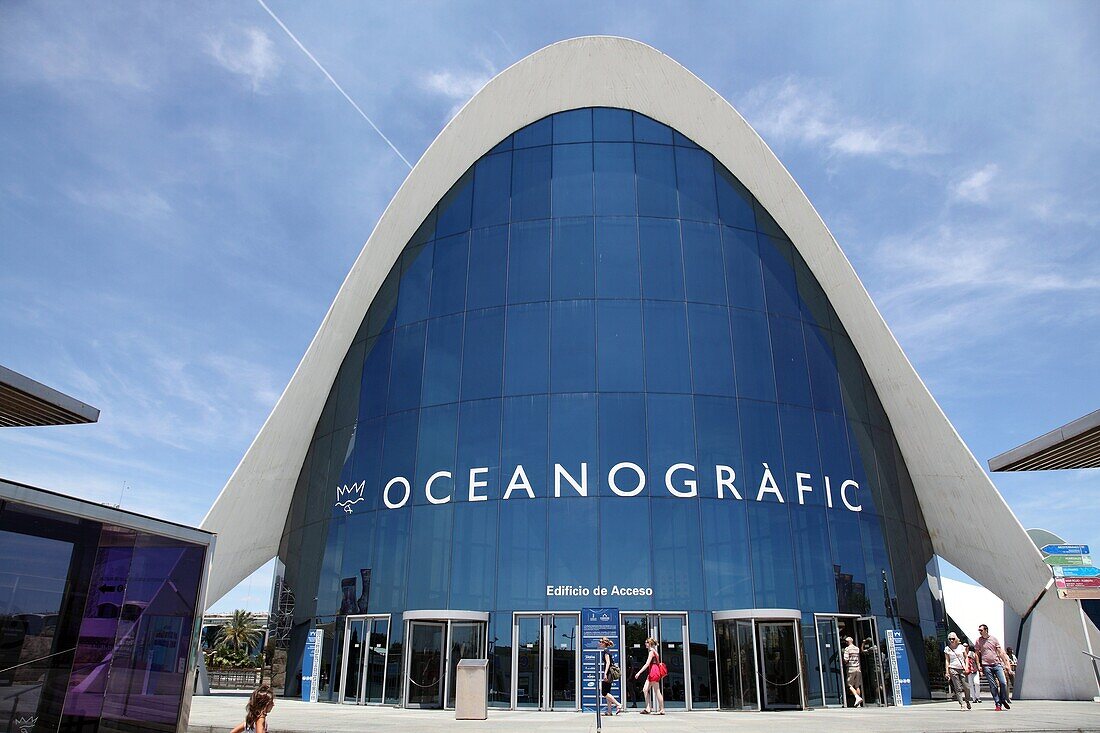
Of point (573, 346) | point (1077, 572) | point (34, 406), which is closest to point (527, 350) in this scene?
point (573, 346)

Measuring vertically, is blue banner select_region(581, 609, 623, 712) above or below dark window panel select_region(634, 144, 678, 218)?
below

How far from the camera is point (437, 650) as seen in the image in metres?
16.3

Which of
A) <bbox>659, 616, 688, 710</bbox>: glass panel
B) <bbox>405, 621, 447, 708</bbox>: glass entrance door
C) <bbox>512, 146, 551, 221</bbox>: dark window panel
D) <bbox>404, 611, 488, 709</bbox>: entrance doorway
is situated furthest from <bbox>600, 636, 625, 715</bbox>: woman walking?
<bbox>512, 146, 551, 221</bbox>: dark window panel

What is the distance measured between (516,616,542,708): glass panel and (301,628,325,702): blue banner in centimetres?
549

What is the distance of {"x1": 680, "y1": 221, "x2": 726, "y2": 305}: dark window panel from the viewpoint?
20141 mm

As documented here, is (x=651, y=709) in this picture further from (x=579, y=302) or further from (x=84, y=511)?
(x=84, y=511)

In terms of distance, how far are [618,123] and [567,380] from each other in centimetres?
887

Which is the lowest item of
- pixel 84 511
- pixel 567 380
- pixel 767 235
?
pixel 84 511

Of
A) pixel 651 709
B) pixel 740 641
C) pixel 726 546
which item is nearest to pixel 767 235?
pixel 726 546

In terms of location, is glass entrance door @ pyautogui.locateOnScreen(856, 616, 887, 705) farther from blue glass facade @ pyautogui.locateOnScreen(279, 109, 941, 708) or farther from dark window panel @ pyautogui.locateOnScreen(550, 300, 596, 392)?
dark window panel @ pyautogui.locateOnScreen(550, 300, 596, 392)

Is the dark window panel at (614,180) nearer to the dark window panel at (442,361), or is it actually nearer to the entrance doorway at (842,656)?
the dark window panel at (442,361)

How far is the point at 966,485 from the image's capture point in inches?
829

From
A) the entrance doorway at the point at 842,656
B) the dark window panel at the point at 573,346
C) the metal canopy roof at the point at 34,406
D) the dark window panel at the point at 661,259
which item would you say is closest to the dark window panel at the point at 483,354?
the dark window panel at the point at 573,346

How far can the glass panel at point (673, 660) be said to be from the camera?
15898 millimetres
